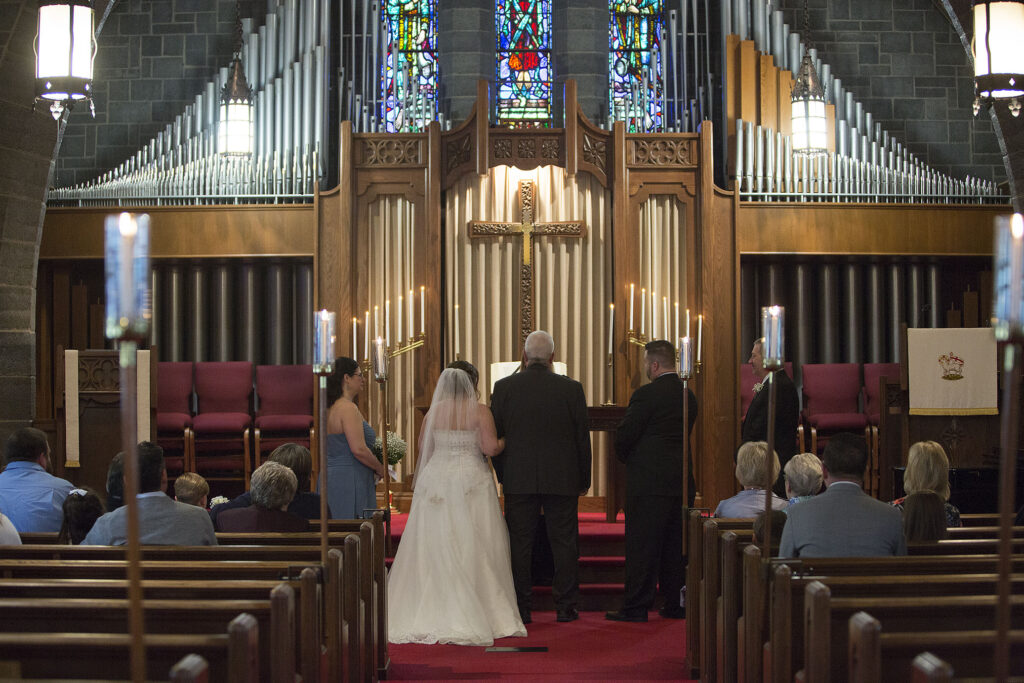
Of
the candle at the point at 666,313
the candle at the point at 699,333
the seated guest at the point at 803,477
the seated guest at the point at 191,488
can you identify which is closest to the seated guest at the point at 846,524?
the seated guest at the point at 803,477

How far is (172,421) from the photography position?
9.42 metres

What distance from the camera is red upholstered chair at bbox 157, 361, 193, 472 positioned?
370 inches

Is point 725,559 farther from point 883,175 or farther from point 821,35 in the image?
point 821,35

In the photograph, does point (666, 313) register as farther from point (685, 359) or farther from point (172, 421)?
point (172, 421)

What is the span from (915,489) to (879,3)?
26.2ft

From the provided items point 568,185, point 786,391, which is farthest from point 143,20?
point 786,391

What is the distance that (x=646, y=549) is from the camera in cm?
595

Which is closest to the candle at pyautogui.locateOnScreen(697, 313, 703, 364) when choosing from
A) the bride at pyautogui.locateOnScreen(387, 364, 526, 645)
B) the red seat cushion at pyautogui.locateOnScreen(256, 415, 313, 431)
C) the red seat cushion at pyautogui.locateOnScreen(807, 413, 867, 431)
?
the red seat cushion at pyautogui.locateOnScreen(807, 413, 867, 431)

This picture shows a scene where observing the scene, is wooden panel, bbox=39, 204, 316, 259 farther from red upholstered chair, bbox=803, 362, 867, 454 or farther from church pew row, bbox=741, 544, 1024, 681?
church pew row, bbox=741, 544, 1024, 681

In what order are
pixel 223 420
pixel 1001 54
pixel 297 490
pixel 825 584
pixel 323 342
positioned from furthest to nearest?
pixel 223 420 < pixel 1001 54 < pixel 297 490 < pixel 323 342 < pixel 825 584

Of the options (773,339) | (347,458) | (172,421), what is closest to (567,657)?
(347,458)

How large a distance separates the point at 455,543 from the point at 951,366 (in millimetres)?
3938

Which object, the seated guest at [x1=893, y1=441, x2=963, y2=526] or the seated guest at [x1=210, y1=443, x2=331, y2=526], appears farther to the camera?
the seated guest at [x1=210, y1=443, x2=331, y2=526]

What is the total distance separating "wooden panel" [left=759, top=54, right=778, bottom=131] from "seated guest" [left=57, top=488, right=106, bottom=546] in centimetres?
713
